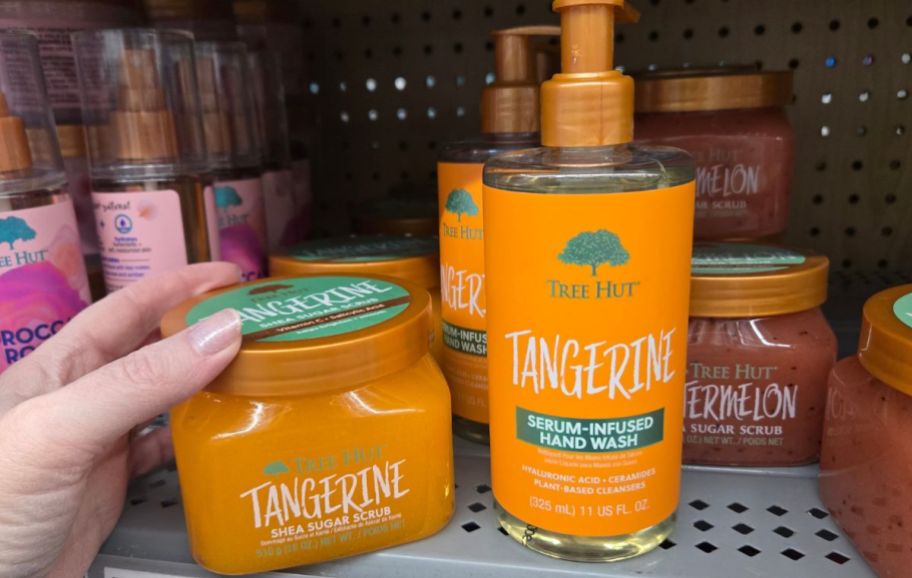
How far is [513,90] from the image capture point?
1.87ft

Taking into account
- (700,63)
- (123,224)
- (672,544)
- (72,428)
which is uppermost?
(700,63)

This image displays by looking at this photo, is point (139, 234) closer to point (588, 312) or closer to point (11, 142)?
point (11, 142)

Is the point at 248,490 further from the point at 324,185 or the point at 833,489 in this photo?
the point at 324,185

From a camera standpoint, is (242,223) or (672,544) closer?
(672,544)

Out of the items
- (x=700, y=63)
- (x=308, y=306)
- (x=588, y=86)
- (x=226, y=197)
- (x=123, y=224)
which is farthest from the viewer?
(x=700, y=63)

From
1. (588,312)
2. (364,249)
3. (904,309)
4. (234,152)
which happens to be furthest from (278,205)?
(904,309)

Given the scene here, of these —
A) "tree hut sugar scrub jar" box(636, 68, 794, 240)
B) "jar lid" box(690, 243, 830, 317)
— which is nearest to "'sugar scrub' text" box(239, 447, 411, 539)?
"jar lid" box(690, 243, 830, 317)

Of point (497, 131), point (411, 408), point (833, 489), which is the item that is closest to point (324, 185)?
point (497, 131)

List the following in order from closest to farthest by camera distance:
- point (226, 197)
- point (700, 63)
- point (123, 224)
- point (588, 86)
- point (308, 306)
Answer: point (588, 86)
point (308, 306)
point (123, 224)
point (226, 197)
point (700, 63)

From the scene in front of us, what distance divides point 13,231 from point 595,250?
0.43 metres

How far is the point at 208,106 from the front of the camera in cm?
79

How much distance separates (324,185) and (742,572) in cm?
73

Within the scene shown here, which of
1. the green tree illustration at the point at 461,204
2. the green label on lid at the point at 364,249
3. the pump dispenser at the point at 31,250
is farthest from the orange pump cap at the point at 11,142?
the green tree illustration at the point at 461,204

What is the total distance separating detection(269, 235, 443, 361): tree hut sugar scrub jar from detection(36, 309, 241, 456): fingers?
18cm
